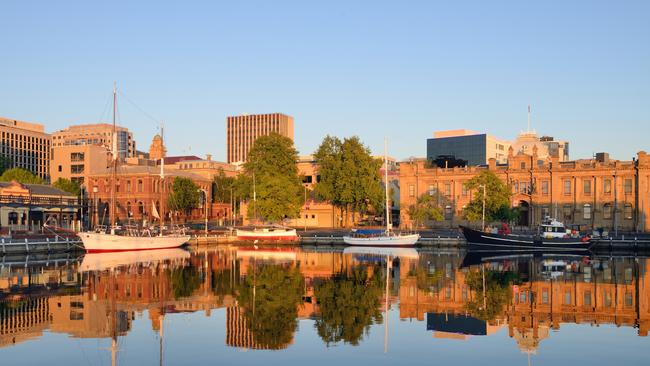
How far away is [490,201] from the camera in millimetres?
96688

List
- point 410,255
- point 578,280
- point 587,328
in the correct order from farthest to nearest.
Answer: point 410,255, point 578,280, point 587,328

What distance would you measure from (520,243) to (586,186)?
1060 inches

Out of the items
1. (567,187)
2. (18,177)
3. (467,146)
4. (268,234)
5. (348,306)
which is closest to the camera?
(348,306)

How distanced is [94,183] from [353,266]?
92921mm

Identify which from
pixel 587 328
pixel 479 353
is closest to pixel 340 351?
pixel 479 353

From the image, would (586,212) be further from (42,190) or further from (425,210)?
(42,190)

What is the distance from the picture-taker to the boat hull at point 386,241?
90.4 metres

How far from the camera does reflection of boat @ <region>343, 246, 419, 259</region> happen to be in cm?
7900

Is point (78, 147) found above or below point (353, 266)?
above

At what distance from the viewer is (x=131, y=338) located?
96.6 ft

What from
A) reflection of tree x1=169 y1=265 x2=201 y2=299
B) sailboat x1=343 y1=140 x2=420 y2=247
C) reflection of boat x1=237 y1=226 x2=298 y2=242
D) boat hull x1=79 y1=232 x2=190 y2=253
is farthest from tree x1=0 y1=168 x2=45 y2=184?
reflection of tree x1=169 y1=265 x2=201 y2=299

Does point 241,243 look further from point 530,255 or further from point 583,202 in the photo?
point 583,202

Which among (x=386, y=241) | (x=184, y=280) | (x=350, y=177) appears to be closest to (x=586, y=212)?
(x=386, y=241)

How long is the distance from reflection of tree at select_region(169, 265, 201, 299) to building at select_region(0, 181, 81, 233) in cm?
3850
